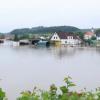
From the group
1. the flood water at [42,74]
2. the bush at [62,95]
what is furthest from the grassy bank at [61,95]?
the flood water at [42,74]

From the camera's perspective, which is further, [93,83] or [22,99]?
[93,83]

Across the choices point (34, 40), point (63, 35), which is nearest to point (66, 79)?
point (63, 35)

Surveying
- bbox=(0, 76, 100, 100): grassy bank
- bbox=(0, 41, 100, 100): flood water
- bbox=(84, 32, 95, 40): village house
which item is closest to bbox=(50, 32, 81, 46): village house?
bbox=(84, 32, 95, 40): village house

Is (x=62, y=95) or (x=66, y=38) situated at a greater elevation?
(x=62, y=95)

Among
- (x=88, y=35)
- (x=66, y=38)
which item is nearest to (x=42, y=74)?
(x=66, y=38)

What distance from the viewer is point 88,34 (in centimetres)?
4634

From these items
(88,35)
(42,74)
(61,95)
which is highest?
(61,95)

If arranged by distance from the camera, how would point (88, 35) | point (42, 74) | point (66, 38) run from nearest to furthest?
point (42, 74), point (66, 38), point (88, 35)

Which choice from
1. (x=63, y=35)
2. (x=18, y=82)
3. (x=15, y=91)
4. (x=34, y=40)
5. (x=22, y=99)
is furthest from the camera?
(x=34, y=40)

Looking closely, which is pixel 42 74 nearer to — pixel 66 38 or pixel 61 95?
pixel 61 95

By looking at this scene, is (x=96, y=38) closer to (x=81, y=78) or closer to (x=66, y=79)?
(x=81, y=78)

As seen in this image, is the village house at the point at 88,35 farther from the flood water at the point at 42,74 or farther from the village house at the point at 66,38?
the flood water at the point at 42,74

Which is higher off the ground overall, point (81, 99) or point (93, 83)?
point (81, 99)

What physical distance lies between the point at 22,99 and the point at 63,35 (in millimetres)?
38374
